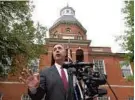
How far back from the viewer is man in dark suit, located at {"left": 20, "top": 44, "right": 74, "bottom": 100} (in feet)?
9.33

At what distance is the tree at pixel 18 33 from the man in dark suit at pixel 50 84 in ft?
41.0

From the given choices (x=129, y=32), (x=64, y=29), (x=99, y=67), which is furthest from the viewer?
(x=64, y=29)

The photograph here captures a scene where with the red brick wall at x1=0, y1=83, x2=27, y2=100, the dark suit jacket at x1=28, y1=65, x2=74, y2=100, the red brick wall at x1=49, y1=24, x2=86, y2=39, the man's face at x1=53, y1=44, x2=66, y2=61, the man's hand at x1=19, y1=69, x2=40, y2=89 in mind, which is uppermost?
the red brick wall at x1=49, y1=24, x2=86, y2=39

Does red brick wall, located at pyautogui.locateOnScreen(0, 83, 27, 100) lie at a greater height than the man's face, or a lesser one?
lesser

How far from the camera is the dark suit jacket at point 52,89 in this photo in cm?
296

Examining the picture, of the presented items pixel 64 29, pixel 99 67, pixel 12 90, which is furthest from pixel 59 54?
pixel 64 29

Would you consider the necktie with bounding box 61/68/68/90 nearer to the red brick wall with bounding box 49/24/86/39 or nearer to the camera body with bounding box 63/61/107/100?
the camera body with bounding box 63/61/107/100

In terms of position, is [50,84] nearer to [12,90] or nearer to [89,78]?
[89,78]

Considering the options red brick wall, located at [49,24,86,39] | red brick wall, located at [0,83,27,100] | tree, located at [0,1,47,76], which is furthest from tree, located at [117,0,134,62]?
red brick wall, located at [49,24,86,39]

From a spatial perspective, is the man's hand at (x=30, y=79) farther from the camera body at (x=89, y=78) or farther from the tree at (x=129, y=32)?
the tree at (x=129, y=32)

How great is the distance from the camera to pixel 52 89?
122 inches

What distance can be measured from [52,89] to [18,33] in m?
13.4

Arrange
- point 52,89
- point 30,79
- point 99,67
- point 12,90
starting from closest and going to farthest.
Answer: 1. point 30,79
2. point 52,89
3. point 12,90
4. point 99,67

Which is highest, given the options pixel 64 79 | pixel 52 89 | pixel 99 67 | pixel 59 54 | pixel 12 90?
pixel 59 54
